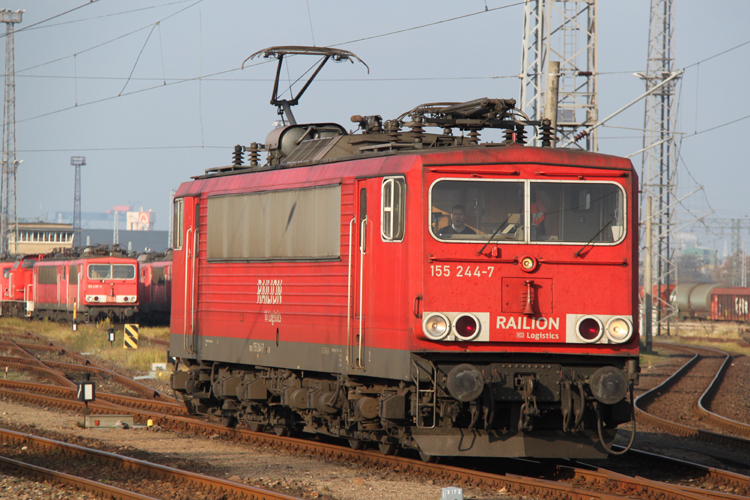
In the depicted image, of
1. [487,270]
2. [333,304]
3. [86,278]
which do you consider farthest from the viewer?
[86,278]

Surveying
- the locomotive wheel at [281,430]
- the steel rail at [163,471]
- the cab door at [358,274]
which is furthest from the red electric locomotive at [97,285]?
the cab door at [358,274]

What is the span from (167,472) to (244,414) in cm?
303

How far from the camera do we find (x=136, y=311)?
134 ft

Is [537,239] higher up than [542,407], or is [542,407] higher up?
[537,239]

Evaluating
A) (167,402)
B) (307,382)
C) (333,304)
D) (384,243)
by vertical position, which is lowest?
(167,402)

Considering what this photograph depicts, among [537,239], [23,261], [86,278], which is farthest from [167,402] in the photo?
[23,261]

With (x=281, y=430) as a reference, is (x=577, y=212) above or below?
above

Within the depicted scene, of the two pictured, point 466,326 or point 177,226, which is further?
point 177,226

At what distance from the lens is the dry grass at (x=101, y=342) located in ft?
82.5

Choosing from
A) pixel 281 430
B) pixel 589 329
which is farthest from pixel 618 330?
pixel 281 430

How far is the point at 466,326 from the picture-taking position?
9.52 meters

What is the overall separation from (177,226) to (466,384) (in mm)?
6780

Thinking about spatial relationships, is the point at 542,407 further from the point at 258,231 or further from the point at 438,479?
the point at 258,231

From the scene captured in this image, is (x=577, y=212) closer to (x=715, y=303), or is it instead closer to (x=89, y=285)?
(x=89, y=285)
